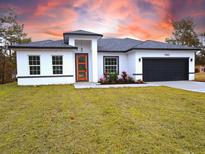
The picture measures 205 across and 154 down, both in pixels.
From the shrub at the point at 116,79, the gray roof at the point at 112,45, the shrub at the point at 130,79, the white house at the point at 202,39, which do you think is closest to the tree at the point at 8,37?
the gray roof at the point at 112,45

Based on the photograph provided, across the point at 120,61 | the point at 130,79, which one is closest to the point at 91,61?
the point at 120,61

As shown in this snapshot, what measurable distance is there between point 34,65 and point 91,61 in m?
4.88

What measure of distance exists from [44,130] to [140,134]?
6.97ft

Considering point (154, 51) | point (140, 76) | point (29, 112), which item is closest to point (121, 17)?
point (154, 51)

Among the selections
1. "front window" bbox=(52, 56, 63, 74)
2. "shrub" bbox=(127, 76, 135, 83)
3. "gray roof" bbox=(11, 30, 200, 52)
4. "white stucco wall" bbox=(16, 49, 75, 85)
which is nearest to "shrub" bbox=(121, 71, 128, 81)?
"shrub" bbox=(127, 76, 135, 83)

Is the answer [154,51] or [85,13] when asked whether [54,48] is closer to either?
[85,13]

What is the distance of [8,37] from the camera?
22562 mm

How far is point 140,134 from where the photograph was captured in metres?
3.42

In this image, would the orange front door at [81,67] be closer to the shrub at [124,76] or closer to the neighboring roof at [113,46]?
the neighboring roof at [113,46]

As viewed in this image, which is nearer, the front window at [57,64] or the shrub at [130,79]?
the front window at [57,64]

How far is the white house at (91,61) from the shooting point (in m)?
13.1

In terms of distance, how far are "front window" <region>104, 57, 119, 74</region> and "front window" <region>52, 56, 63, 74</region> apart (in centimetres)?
435

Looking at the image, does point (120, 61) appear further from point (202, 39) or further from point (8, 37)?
point (202, 39)

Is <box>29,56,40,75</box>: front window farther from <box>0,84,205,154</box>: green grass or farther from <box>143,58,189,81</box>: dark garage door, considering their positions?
<box>143,58,189,81</box>: dark garage door
